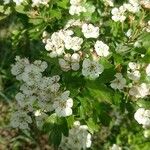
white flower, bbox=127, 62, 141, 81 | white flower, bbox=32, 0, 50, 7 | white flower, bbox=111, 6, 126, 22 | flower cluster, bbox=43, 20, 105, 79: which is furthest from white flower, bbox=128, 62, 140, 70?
white flower, bbox=32, 0, 50, 7

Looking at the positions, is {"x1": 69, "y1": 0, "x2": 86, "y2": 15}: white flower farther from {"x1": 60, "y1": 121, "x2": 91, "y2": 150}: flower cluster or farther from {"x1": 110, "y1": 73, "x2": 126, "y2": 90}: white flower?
{"x1": 60, "y1": 121, "x2": 91, "y2": 150}: flower cluster

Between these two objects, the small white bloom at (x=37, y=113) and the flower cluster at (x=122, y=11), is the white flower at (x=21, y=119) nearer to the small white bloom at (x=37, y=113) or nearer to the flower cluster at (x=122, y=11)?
the small white bloom at (x=37, y=113)

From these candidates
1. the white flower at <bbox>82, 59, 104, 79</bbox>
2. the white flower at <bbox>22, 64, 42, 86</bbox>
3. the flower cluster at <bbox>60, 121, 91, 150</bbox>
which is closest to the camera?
the white flower at <bbox>82, 59, 104, 79</bbox>

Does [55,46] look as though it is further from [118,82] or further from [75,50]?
[118,82]

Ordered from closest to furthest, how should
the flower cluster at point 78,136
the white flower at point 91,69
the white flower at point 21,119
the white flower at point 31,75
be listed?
the white flower at point 91,69 → the white flower at point 31,75 → the white flower at point 21,119 → the flower cluster at point 78,136

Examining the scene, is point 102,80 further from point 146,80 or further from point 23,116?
point 23,116

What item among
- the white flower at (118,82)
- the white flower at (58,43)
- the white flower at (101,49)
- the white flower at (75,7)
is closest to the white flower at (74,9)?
the white flower at (75,7)
